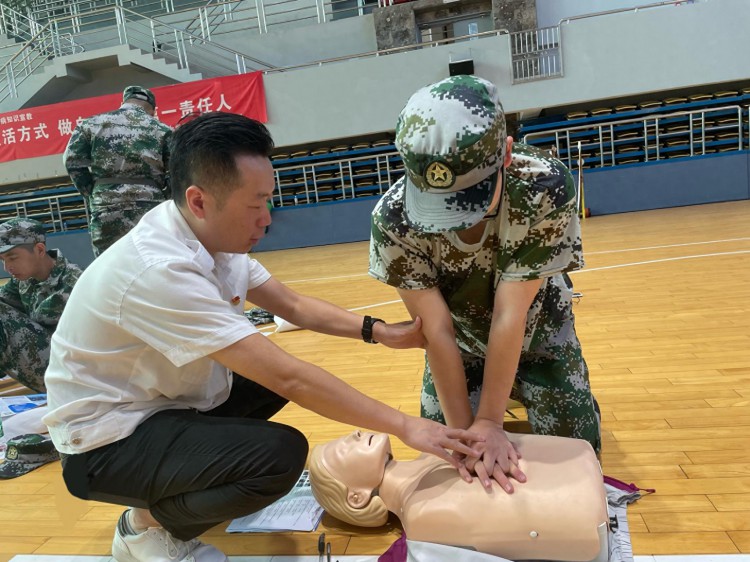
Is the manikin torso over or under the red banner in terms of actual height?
under

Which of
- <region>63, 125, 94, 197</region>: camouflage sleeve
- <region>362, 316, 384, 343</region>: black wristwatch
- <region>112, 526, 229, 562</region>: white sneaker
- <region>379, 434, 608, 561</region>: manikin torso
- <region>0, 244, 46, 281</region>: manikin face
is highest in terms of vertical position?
<region>63, 125, 94, 197</region>: camouflage sleeve

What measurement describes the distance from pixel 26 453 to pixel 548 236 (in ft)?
6.38

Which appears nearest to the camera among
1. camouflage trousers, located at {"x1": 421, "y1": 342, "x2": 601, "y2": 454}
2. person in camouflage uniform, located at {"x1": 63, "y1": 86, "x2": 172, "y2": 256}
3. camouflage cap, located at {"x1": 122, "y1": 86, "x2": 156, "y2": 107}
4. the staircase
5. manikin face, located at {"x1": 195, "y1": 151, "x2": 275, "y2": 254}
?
manikin face, located at {"x1": 195, "y1": 151, "x2": 275, "y2": 254}

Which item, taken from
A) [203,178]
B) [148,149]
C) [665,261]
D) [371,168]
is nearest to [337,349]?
[148,149]

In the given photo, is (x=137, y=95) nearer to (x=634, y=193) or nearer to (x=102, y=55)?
(x=634, y=193)

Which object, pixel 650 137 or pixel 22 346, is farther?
pixel 650 137

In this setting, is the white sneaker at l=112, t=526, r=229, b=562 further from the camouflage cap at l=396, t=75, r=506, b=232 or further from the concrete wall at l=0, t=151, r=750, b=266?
the concrete wall at l=0, t=151, r=750, b=266

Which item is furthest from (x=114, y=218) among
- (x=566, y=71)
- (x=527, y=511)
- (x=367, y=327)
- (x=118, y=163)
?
(x=566, y=71)

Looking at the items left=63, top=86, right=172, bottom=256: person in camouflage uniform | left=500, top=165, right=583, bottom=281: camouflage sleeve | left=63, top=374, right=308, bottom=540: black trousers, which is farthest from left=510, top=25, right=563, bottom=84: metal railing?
left=63, top=374, right=308, bottom=540: black trousers

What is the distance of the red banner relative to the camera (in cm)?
779

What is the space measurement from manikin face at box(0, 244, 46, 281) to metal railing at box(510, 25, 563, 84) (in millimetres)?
6534

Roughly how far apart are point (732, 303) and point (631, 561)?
2295 millimetres

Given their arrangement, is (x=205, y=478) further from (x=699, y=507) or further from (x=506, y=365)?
(x=699, y=507)

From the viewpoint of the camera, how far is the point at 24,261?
8.53ft
